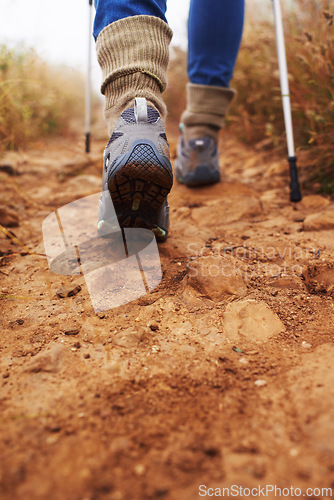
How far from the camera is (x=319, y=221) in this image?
1599mm

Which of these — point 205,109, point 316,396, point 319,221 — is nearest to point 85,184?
point 205,109

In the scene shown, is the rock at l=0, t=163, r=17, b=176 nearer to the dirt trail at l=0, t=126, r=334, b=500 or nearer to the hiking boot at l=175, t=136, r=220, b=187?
the dirt trail at l=0, t=126, r=334, b=500

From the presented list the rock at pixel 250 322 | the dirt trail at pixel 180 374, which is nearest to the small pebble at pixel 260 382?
the dirt trail at pixel 180 374

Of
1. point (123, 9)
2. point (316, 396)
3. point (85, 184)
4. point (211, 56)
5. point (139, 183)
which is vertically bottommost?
point (85, 184)

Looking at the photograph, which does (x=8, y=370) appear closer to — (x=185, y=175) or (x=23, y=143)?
(x=185, y=175)

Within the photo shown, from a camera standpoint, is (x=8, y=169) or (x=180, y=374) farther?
(x=8, y=169)

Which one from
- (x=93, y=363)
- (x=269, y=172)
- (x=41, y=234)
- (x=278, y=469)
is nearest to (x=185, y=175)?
(x=269, y=172)

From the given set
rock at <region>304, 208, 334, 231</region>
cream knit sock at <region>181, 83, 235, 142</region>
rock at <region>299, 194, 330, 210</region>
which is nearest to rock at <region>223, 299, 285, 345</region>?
rock at <region>304, 208, 334, 231</region>

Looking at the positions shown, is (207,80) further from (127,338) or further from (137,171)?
(127,338)

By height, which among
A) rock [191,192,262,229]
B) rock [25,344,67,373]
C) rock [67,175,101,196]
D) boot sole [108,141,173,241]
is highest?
boot sole [108,141,173,241]

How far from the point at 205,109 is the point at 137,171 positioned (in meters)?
1.16

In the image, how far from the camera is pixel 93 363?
894 millimetres

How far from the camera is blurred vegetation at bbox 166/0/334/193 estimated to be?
6.79ft

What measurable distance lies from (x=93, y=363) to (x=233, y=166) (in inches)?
Result: 85.0
